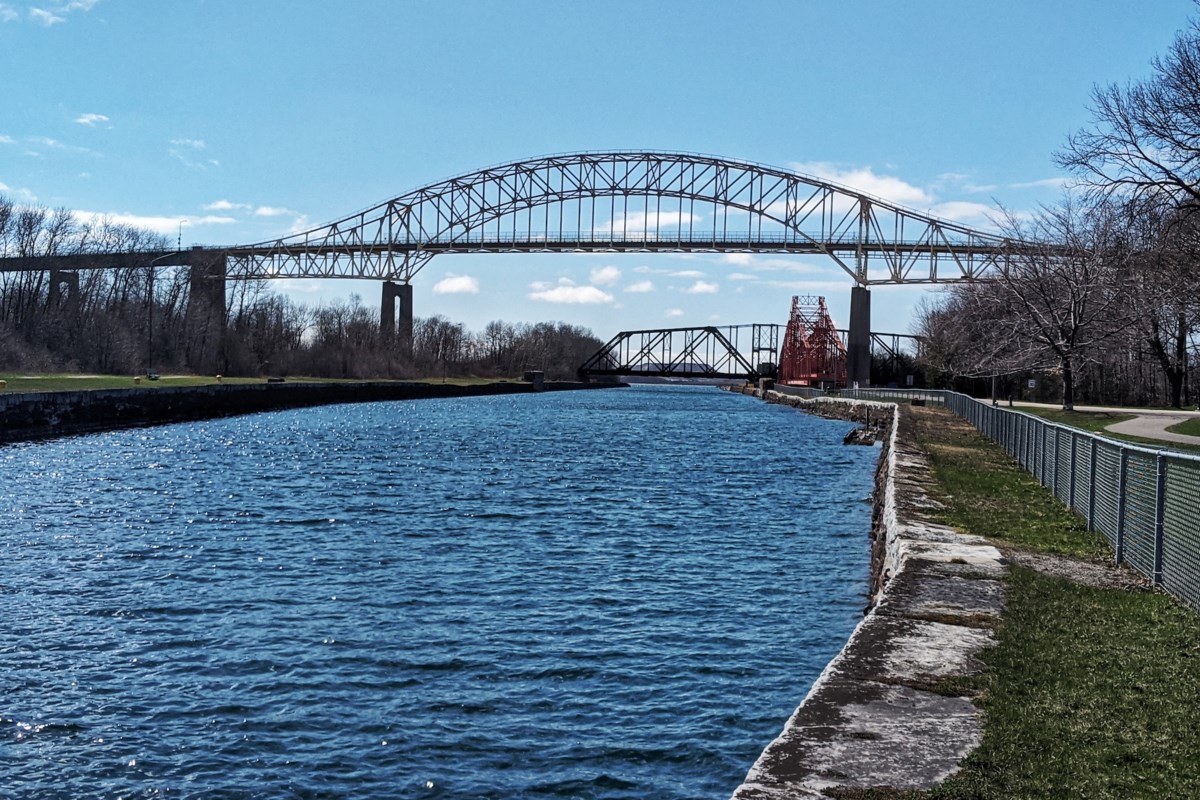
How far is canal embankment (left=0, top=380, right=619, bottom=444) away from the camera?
44.8 metres

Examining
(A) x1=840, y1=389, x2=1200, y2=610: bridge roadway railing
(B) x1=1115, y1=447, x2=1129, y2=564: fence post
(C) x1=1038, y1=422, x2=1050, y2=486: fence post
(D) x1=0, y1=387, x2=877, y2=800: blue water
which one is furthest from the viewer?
(C) x1=1038, y1=422, x2=1050, y2=486: fence post

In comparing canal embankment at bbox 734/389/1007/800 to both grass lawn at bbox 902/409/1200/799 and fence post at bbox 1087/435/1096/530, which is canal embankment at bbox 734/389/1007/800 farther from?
fence post at bbox 1087/435/1096/530

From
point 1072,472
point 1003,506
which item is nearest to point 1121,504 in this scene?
point 1072,472

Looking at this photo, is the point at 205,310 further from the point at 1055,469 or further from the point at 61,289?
the point at 1055,469

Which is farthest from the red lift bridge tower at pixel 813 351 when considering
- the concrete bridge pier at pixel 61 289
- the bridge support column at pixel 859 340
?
the concrete bridge pier at pixel 61 289

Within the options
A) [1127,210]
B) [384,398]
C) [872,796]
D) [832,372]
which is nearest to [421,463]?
[1127,210]

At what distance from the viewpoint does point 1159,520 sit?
11.6 metres

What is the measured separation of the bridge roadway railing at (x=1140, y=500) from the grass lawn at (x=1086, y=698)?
0.40m

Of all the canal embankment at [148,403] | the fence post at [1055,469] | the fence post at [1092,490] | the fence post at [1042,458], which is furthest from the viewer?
the canal embankment at [148,403]

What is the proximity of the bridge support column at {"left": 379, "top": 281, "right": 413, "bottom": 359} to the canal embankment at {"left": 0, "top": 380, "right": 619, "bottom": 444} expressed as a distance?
32.8m

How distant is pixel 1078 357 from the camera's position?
55562 mm

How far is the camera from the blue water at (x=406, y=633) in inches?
363

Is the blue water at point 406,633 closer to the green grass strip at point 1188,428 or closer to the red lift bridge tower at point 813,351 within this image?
the green grass strip at point 1188,428

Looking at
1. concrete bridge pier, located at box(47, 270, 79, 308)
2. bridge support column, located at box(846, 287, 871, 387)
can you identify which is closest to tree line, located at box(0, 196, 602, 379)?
concrete bridge pier, located at box(47, 270, 79, 308)
